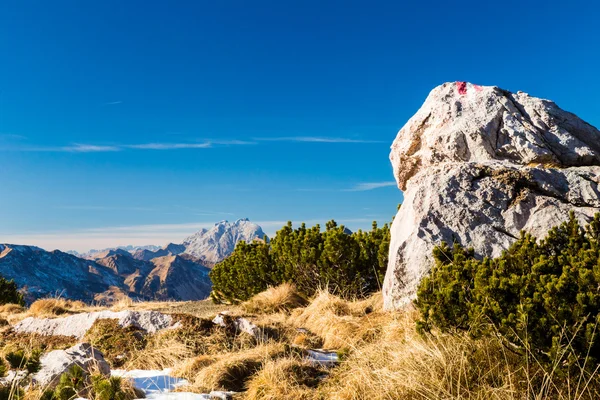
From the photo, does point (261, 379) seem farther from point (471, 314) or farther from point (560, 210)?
point (560, 210)

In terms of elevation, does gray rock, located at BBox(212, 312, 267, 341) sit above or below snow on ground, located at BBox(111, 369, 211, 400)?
above

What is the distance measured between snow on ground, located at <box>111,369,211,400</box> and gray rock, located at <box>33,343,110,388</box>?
0.31m

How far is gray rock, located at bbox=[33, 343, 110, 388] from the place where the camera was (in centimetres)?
429

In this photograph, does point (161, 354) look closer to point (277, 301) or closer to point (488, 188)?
point (277, 301)

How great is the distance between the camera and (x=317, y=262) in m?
10.4

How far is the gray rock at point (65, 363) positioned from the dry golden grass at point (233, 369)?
0.99m

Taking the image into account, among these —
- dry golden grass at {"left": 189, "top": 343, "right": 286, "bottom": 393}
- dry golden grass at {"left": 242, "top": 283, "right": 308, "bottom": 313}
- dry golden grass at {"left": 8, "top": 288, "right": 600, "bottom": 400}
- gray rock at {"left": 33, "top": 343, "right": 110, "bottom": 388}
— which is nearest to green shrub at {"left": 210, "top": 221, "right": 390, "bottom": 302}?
dry golden grass at {"left": 242, "top": 283, "right": 308, "bottom": 313}

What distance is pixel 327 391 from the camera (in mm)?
4453

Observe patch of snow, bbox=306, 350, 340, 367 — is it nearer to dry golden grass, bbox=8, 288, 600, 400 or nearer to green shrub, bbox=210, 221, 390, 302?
dry golden grass, bbox=8, 288, 600, 400

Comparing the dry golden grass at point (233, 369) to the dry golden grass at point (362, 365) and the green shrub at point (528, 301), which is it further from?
the green shrub at point (528, 301)

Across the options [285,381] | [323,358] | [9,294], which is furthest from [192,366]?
[9,294]

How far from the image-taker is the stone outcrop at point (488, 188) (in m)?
6.95

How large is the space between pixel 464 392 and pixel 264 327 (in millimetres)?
4443

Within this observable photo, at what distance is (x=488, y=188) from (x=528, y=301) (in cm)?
391
